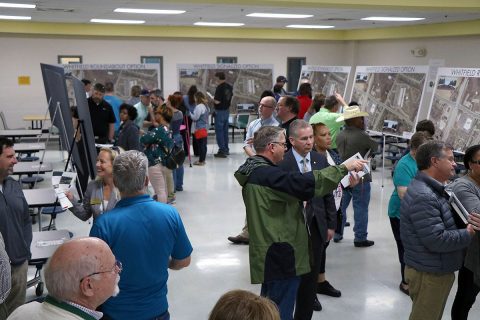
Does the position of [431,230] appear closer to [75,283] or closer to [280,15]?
[75,283]

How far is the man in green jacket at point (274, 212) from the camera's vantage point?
303cm

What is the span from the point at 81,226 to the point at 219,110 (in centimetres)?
551

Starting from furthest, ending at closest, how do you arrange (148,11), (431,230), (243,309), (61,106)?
(148,11), (61,106), (431,230), (243,309)

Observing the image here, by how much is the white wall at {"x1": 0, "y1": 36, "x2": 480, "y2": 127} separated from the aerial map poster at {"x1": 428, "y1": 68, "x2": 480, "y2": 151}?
16.5ft

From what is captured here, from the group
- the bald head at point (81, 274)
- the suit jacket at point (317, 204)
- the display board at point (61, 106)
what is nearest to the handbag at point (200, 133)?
the display board at point (61, 106)

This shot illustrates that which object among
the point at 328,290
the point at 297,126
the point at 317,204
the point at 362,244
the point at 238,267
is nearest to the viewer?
the point at 297,126

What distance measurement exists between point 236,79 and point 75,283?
39.1 ft

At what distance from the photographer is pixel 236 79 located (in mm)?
13336

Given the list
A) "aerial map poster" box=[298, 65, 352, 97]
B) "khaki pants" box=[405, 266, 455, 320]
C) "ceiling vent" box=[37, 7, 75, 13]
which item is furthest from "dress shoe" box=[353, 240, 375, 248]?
"ceiling vent" box=[37, 7, 75, 13]

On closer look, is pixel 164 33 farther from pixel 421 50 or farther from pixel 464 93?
pixel 464 93

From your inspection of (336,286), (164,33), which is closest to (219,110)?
(164,33)

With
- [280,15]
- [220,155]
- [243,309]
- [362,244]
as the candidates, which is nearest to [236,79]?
[220,155]

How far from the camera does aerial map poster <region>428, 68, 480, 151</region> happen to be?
738cm

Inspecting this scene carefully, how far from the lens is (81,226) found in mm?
6750
